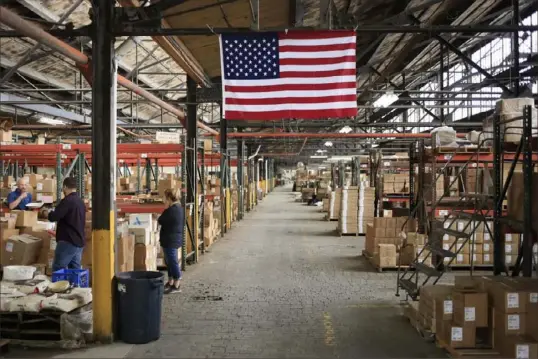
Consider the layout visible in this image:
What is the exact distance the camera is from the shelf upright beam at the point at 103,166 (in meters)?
6.29

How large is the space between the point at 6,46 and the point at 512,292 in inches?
464

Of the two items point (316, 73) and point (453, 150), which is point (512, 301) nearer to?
point (316, 73)

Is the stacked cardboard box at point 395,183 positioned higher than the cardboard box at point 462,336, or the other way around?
the stacked cardboard box at point 395,183

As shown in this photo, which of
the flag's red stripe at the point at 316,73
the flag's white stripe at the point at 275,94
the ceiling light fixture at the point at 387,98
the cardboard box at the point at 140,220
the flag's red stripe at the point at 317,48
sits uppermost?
the ceiling light fixture at the point at 387,98

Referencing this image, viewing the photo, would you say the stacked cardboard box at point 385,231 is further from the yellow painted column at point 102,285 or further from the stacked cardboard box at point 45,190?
the stacked cardboard box at point 45,190

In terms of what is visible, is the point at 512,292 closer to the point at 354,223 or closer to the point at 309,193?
the point at 354,223

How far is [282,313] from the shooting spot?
775 centimetres

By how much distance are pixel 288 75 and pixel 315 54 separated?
0.46m

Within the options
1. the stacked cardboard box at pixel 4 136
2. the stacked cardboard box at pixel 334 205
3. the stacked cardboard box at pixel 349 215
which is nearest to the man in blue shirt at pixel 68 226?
the stacked cardboard box at pixel 4 136

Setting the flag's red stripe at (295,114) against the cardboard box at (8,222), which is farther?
the cardboard box at (8,222)

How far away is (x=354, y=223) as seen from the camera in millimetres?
18109

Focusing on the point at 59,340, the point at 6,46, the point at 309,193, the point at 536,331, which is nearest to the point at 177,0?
the point at 59,340

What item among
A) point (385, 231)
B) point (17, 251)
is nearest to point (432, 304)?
point (385, 231)

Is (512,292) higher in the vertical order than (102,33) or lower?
lower
